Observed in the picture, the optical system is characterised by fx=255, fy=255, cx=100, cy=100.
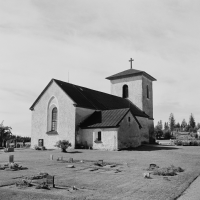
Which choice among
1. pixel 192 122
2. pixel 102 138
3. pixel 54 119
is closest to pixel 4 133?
pixel 54 119

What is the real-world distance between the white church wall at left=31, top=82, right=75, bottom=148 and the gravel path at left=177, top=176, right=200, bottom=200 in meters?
20.2

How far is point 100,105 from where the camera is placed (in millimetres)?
34281

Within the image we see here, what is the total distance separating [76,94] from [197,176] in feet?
72.4

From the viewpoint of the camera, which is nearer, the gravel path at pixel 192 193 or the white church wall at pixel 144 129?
the gravel path at pixel 192 193

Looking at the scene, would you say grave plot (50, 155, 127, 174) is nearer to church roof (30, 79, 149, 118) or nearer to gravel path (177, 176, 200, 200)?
gravel path (177, 176, 200, 200)

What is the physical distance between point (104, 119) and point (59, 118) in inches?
226

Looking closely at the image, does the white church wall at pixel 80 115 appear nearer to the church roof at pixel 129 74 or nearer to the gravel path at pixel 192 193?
the church roof at pixel 129 74

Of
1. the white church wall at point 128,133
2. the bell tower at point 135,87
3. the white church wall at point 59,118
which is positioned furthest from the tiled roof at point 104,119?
the bell tower at point 135,87

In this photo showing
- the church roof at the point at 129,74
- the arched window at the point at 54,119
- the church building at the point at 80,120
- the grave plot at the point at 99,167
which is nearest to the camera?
the grave plot at the point at 99,167

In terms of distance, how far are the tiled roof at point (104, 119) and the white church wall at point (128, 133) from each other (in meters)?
0.66

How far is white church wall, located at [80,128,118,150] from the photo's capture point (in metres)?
27.4

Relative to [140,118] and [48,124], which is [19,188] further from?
[140,118]

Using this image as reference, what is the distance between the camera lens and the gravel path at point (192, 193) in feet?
27.1

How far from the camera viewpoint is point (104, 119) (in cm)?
2938
